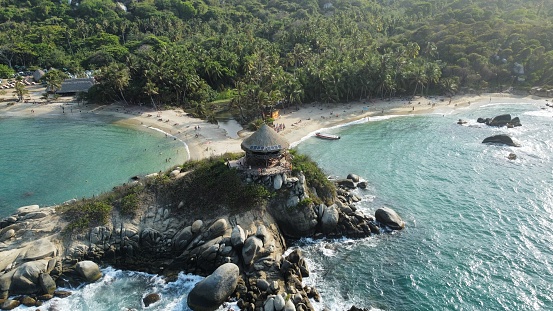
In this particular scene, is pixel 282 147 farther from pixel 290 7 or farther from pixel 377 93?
pixel 290 7

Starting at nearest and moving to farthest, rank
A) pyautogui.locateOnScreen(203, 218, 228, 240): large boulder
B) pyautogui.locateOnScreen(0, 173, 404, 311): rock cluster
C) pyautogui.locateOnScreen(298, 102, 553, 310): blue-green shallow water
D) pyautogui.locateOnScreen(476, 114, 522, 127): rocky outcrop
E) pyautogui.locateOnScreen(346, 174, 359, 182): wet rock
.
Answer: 1. pyautogui.locateOnScreen(0, 173, 404, 311): rock cluster
2. pyautogui.locateOnScreen(298, 102, 553, 310): blue-green shallow water
3. pyautogui.locateOnScreen(203, 218, 228, 240): large boulder
4. pyautogui.locateOnScreen(346, 174, 359, 182): wet rock
5. pyautogui.locateOnScreen(476, 114, 522, 127): rocky outcrop

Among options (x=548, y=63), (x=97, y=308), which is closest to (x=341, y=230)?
(x=97, y=308)

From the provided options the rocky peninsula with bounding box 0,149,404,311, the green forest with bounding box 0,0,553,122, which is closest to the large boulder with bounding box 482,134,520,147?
the green forest with bounding box 0,0,553,122

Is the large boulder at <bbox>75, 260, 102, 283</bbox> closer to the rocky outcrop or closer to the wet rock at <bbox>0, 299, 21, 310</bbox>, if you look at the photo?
the wet rock at <bbox>0, 299, 21, 310</bbox>

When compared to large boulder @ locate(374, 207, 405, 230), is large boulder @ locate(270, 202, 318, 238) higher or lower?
higher

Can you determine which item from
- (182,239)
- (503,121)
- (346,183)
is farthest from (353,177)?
(503,121)

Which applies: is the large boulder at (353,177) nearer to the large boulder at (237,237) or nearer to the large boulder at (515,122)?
the large boulder at (237,237)
